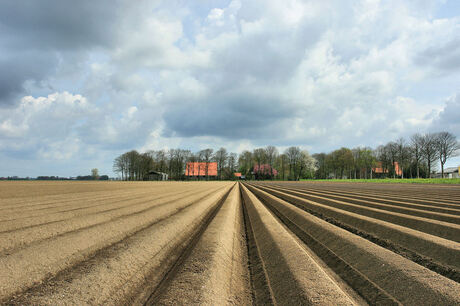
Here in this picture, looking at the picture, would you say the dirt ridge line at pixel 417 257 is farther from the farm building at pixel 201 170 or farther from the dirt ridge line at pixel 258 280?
the farm building at pixel 201 170

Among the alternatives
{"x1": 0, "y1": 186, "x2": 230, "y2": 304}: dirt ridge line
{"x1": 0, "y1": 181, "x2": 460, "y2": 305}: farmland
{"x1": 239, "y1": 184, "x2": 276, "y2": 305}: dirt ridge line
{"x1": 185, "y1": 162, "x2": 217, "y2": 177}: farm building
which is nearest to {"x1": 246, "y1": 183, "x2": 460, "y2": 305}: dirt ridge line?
{"x1": 0, "y1": 181, "x2": 460, "y2": 305}: farmland

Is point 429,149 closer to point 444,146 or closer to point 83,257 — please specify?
point 444,146

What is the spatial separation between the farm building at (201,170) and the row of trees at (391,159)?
39420mm

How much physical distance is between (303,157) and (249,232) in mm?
81336

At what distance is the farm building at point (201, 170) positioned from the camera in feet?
281

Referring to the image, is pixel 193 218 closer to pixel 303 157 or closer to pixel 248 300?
pixel 248 300

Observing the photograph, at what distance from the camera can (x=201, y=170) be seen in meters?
86.2

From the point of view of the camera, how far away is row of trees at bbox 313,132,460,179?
186 ft

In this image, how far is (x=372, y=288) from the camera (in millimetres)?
3148

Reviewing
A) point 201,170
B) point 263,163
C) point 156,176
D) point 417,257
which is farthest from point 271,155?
point 417,257

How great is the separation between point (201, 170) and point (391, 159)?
59412 mm

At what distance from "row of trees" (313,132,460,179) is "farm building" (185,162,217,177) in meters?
39.4

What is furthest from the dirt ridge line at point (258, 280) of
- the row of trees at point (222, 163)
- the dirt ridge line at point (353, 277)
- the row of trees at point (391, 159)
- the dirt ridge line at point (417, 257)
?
the row of trees at point (222, 163)

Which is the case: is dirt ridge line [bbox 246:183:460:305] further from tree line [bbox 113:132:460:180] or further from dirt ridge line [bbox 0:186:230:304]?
tree line [bbox 113:132:460:180]
